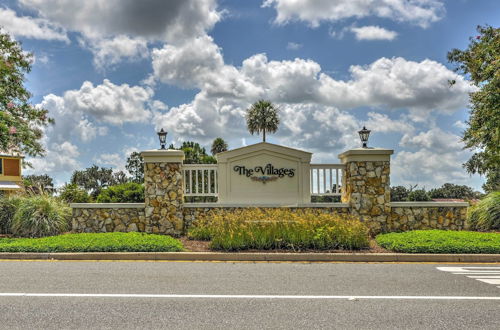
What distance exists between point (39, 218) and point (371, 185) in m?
10.7

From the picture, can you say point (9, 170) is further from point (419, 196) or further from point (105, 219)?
point (419, 196)

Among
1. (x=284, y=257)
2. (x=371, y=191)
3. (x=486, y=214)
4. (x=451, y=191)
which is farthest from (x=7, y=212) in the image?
(x=451, y=191)

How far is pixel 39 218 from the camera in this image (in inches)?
553

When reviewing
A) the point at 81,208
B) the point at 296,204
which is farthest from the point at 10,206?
the point at 296,204

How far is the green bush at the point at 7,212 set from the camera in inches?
593

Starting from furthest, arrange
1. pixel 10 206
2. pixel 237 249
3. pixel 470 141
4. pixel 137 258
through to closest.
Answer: pixel 470 141 → pixel 10 206 → pixel 237 249 → pixel 137 258

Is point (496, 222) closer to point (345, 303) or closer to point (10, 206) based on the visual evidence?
point (345, 303)

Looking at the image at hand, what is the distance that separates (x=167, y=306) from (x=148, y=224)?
27.7 ft

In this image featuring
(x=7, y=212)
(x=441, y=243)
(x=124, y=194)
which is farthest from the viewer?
(x=124, y=194)

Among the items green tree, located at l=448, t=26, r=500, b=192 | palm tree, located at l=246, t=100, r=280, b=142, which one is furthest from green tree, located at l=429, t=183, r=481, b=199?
green tree, located at l=448, t=26, r=500, b=192

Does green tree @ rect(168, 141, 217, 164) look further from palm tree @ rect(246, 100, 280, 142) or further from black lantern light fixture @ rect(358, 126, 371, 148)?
black lantern light fixture @ rect(358, 126, 371, 148)

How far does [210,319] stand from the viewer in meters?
5.42

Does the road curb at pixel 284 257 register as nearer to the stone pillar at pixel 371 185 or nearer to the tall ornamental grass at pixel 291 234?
the tall ornamental grass at pixel 291 234

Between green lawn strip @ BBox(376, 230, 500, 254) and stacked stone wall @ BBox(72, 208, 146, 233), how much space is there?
7.77 m
